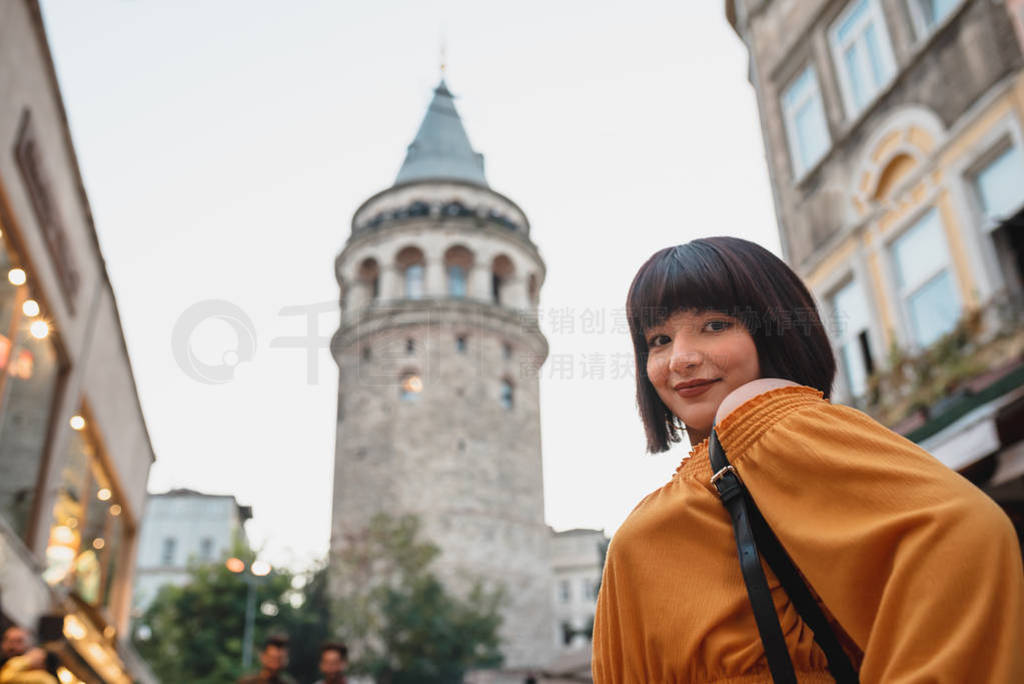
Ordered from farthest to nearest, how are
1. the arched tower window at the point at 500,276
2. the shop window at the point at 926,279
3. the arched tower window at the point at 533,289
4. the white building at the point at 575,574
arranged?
the white building at the point at 575,574
the arched tower window at the point at 533,289
the arched tower window at the point at 500,276
the shop window at the point at 926,279

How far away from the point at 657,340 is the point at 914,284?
929 cm

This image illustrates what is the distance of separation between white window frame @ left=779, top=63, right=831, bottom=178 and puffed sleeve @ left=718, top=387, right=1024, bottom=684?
1125cm

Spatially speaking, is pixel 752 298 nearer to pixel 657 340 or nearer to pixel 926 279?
pixel 657 340

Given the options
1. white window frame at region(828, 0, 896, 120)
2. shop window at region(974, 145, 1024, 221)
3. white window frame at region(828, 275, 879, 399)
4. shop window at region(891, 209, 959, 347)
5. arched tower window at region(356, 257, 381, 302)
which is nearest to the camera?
shop window at region(974, 145, 1024, 221)

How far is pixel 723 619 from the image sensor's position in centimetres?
141

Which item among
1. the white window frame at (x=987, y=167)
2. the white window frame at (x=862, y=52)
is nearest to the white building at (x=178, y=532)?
the white window frame at (x=862, y=52)

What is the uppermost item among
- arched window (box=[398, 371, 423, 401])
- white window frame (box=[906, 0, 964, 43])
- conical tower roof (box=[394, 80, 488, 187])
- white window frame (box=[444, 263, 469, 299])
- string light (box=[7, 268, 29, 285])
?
conical tower roof (box=[394, 80, 488, 187])

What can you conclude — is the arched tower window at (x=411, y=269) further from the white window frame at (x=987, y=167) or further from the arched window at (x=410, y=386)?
the white window frame at (x=987, y=167)

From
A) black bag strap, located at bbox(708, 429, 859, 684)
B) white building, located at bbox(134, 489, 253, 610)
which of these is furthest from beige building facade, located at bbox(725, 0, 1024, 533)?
white building, located at bbox(134, 489, 253, 610)

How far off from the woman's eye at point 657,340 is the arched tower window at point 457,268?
41.1 meters

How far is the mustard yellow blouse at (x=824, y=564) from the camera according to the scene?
118cm

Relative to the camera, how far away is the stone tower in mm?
38031

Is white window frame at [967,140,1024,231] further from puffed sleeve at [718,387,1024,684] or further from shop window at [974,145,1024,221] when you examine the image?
puffed sleeve at [718,387,1024,684]

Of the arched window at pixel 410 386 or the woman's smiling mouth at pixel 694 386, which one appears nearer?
the woman's smiling mouth at pixel 694 386
